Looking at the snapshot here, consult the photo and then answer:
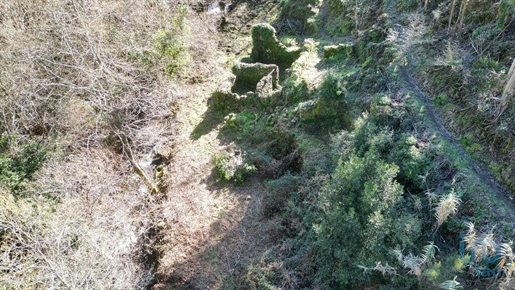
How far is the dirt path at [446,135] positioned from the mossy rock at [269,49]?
5.44m

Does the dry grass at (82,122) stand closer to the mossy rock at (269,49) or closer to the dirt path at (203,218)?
the dirt path at (203,218)

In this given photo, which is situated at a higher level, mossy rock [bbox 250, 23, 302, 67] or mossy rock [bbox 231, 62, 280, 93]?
mossy rock [bbox 250, 23, 302, 67]

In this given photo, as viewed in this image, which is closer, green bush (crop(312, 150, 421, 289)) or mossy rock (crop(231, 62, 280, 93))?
green bush (crop(312, 150, 421, 289))

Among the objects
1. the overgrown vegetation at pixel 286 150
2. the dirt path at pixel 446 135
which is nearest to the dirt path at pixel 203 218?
the overgrown vegetation at pixel 286 150

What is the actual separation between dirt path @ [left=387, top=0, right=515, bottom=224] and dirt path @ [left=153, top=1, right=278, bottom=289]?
6451mm

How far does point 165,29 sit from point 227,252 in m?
9.84

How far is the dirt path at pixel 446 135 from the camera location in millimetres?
8305

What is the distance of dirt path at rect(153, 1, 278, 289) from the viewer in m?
11.5

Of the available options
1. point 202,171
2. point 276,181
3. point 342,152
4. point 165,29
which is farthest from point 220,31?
point 342,152

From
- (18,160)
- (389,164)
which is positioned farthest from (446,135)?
(18,160)

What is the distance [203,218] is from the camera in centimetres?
1305

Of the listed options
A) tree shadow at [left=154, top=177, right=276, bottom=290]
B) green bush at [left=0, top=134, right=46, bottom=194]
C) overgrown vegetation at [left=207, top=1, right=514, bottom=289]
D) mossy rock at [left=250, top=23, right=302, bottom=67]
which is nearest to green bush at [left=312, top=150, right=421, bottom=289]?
overgrown vegetation at [left=207, top=1, right=514, bottom=289]

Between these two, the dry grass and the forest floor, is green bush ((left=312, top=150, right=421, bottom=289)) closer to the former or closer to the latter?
the forest floor

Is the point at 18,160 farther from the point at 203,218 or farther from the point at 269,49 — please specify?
the point at 269,49
